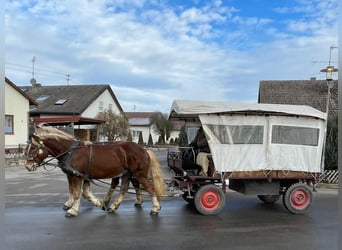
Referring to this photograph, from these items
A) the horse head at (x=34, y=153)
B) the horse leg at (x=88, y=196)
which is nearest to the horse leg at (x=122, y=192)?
the horse leg at (x=88, y=196)

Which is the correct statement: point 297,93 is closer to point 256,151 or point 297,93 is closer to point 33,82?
point 256,151

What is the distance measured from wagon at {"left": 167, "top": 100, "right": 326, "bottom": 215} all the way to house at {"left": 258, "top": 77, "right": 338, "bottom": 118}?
49.3 ft

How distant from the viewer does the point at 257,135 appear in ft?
24.0

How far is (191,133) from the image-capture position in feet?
29.6

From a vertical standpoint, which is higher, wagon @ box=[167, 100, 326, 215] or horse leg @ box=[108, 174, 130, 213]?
wagon @ box=[167, 100, 326, 215]

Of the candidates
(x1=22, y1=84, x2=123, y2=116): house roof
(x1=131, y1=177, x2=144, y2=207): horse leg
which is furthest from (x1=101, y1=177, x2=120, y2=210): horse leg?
(x1=22, y1=84, x2=123, y2=116): house roof

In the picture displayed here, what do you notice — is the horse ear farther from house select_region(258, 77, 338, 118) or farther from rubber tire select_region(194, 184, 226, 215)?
house select_region(258, 77, 338, 118)

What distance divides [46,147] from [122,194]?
A: 1.89 meters

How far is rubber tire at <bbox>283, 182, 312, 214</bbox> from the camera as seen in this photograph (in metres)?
7.38

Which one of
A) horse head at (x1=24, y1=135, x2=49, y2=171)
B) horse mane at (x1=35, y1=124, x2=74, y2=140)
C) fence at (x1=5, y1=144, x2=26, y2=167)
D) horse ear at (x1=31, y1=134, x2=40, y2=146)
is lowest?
fence at (x1=5, y1=144, x2=26, y2=167)

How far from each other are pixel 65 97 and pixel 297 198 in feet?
99.0

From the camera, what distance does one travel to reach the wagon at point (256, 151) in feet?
23.5

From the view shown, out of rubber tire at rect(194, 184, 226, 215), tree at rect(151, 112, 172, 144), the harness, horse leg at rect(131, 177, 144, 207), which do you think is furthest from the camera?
tree at rect(151, 112, 172, 144)

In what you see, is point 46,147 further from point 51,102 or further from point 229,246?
point 51,102
